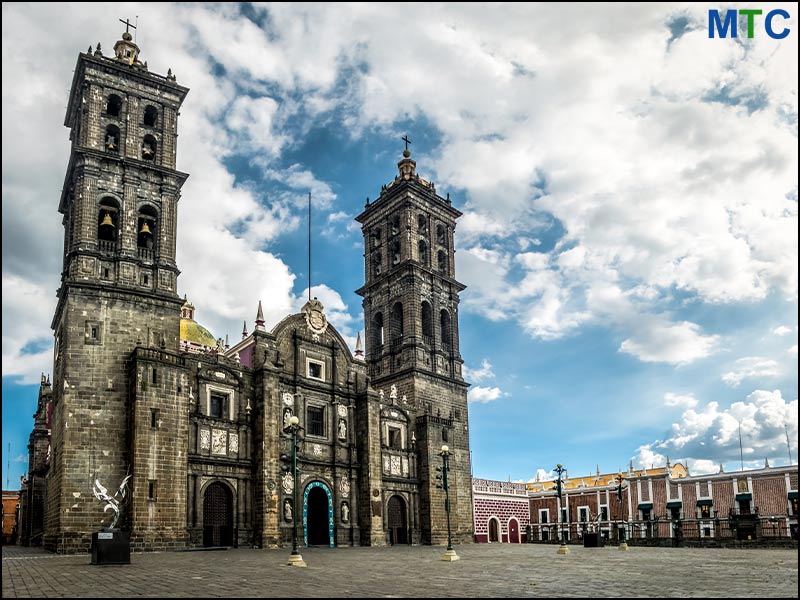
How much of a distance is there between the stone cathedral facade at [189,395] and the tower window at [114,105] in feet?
0.55

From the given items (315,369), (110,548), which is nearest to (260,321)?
(315,369)

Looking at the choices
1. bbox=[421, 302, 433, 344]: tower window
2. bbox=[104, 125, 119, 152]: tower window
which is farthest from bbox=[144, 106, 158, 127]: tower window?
bbox=[421, 302, 433, 344]: tower window

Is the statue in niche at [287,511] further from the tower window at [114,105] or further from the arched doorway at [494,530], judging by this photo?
the arched doorway at [494,530]

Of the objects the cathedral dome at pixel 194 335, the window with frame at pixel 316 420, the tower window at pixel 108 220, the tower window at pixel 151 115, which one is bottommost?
the window with frame at pixel 316 420

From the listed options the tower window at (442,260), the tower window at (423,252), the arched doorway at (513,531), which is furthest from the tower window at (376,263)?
the arched doorway at (513,531)

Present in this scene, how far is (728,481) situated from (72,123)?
47.7 meters

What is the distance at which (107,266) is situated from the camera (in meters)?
34.8

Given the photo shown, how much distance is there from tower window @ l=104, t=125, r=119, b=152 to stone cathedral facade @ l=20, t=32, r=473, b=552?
0.09 metres

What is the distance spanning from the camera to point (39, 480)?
49.8 metres

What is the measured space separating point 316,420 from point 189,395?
345 inches

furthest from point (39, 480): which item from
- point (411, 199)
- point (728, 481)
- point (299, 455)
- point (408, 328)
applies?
point (728, 481)

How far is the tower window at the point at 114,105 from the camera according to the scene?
124 feet

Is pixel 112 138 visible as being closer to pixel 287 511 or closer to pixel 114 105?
pixel 114 105

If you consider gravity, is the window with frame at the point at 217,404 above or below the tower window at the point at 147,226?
below
